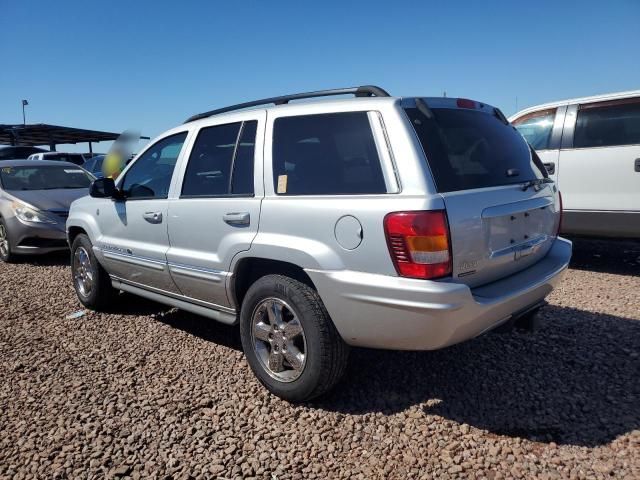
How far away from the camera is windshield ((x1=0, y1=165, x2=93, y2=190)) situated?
24.5ft

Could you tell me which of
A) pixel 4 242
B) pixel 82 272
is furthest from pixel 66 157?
pixel 82 272

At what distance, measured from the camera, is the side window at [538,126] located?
6016mm

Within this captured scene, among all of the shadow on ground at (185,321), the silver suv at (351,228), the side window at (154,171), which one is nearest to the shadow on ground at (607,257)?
the silver suv at (351,228)

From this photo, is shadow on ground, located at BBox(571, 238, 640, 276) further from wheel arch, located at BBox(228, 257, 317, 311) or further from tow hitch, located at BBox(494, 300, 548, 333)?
wheel arch, located at BBox(228, 257, 317, 311)

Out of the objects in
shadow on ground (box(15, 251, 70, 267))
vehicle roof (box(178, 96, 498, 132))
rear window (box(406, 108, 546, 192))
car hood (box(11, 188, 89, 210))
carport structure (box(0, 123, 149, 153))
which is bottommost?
shadow on ground (box(15, 251, 70, 267))

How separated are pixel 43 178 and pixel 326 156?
6743 millimetres

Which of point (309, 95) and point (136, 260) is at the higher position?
point (309, 95)

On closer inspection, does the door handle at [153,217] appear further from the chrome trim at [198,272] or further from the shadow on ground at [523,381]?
the shadow on ground at [523,381]

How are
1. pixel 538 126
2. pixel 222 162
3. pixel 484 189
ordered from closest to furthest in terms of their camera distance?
pixel 484 189
pixel 222 162
pixel 538 126

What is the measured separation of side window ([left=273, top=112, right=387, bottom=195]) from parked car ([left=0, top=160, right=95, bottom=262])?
524 cm

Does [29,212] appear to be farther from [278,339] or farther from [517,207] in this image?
[517,207]

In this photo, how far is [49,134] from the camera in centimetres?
2636

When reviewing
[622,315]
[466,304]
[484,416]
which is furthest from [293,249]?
[622,315]

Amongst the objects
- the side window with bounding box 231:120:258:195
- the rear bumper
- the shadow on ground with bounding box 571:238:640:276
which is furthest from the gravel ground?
the shadow on ground with bounding box 571:238:640:276
